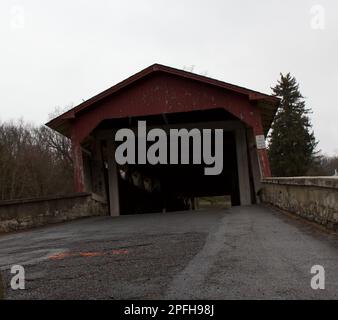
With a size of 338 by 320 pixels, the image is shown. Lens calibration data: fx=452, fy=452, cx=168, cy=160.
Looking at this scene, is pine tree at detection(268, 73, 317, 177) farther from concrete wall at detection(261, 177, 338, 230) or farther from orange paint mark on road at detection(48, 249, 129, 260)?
orange paint mark on road at detection(48, 249, 129, 260)

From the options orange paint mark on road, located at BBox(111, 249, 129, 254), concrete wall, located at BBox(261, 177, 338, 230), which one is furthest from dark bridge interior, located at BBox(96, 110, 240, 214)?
orange paint mark on road, located at BBox(111, 249, 129, 254)

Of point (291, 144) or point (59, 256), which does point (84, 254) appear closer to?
point (59, 256)

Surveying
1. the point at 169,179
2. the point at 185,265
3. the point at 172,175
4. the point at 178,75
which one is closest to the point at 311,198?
the point at 185,265

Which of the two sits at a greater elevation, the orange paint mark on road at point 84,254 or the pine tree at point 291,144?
the pine tree at point 291,144

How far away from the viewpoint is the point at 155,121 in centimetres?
2039

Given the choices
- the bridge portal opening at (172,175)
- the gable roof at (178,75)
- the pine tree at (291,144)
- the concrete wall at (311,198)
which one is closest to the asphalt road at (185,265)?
the concrete wall at (311,198)

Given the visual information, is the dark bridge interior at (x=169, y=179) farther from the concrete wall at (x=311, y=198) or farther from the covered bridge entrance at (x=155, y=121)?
→ the concrete wall at (x=311, y=198)

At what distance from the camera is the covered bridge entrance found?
55.5ft

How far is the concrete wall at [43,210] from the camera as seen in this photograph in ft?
43.3

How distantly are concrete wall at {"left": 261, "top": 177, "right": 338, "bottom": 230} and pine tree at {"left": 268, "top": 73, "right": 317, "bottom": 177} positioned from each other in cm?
3523

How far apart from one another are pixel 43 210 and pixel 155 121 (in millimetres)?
7537

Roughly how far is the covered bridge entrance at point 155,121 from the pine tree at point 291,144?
21509mm
